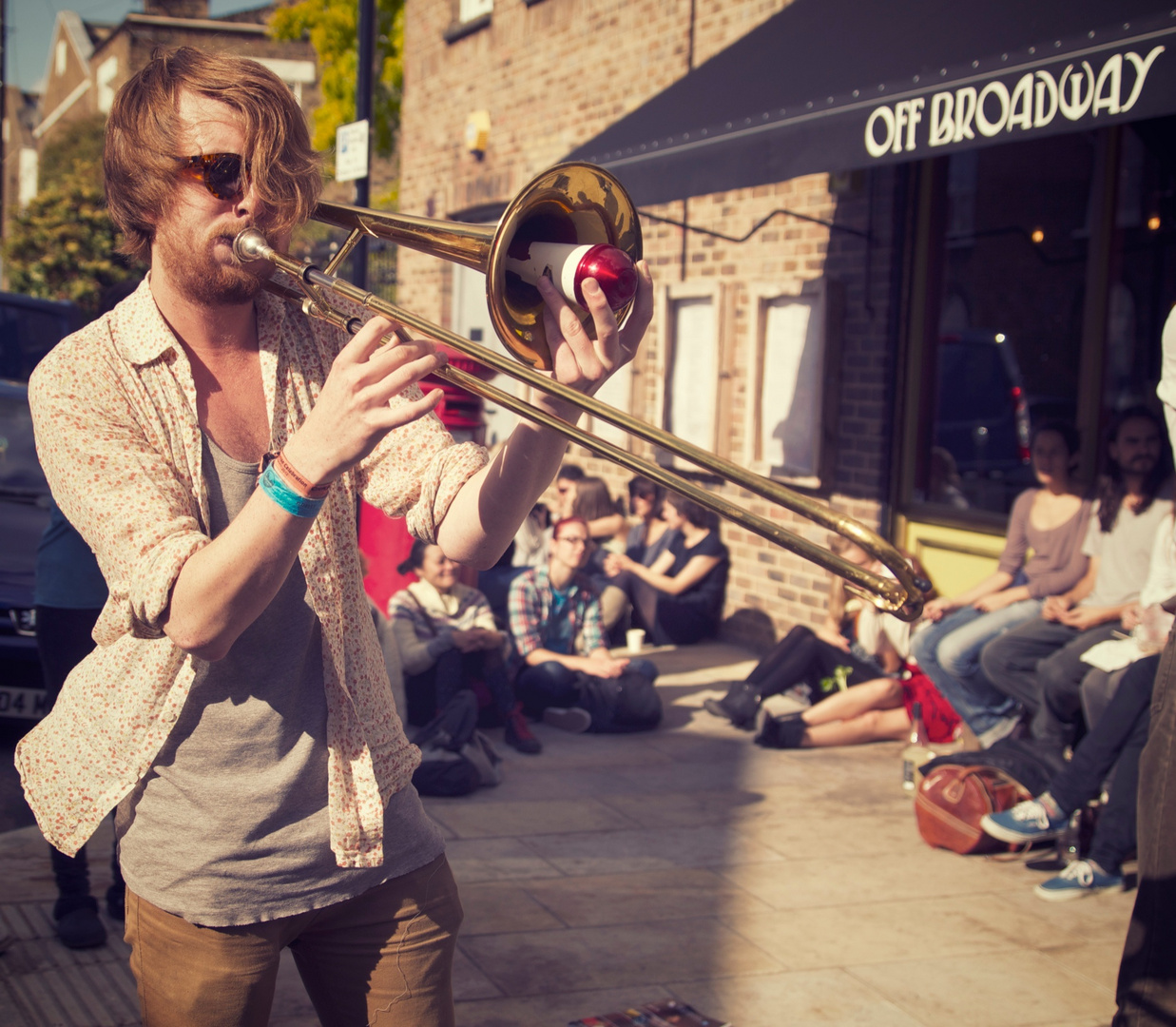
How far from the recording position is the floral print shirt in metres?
1.58

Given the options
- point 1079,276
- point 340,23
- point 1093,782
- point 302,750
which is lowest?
point 1093,782

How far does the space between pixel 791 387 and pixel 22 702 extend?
475 cm

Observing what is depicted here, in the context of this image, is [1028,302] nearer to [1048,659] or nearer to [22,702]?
[1048,659]

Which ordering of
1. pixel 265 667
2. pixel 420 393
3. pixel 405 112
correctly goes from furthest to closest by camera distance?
pixel 405 112 → pixel 420 393 → pixel 265 667

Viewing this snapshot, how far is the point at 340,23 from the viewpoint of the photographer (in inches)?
613

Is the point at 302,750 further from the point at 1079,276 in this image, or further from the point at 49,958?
the point at 1079,276

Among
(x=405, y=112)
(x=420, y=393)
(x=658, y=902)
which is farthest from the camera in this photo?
(x=405, y=112)

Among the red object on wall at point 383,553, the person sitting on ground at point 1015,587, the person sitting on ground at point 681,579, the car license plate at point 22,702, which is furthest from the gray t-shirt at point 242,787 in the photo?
the person sitting on ground at point 681,579

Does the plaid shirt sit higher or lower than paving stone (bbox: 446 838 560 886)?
higher

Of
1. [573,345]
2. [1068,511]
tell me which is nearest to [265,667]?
[573,345]

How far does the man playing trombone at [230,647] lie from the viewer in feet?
5.56

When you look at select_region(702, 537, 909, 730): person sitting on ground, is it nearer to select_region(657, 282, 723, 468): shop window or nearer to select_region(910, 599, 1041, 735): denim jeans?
select_region(910, 599, 1041, 735): denim jeans

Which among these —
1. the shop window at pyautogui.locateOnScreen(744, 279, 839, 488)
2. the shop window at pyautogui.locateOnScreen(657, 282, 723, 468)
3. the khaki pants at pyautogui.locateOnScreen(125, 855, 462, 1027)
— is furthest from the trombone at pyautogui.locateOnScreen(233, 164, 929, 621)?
the shop window at pyautogui.locateOnScreen(657, 282, 723, 468)

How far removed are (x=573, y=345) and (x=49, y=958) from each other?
9.44 ft
